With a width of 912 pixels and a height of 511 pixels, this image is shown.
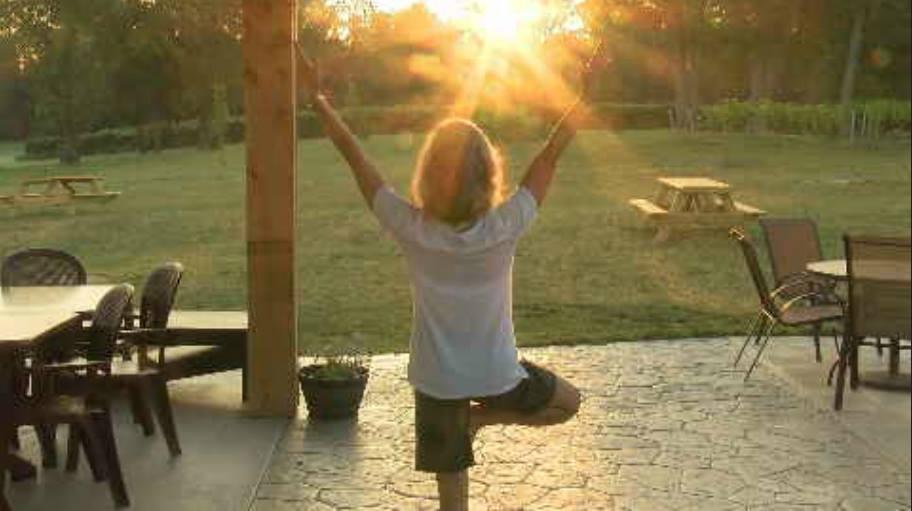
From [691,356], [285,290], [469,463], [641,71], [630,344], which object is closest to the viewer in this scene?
[469,463]

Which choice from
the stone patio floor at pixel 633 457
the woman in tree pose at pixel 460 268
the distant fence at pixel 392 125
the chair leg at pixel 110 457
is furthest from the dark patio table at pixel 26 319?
the distant fence at pixel 392 125

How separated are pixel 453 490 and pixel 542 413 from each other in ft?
1.20

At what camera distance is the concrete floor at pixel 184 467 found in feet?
15.5

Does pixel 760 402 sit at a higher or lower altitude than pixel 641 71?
lower

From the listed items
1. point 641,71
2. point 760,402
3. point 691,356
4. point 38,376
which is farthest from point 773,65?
point 641,71

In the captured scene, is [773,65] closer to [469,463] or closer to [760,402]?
[760,402]

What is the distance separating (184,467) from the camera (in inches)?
205

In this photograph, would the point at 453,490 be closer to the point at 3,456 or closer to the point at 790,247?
the point at 3,456

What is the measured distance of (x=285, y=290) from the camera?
604 cm

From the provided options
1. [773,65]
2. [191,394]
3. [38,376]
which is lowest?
[191,394]

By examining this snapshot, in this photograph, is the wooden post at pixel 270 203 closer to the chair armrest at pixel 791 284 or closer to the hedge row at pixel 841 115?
the hedge row at pixel 841 115

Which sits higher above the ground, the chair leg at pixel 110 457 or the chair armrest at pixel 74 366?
the chair armrest at pixel 74 366

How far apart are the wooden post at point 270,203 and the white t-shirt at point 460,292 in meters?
2.88

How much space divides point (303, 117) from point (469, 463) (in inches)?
1187
